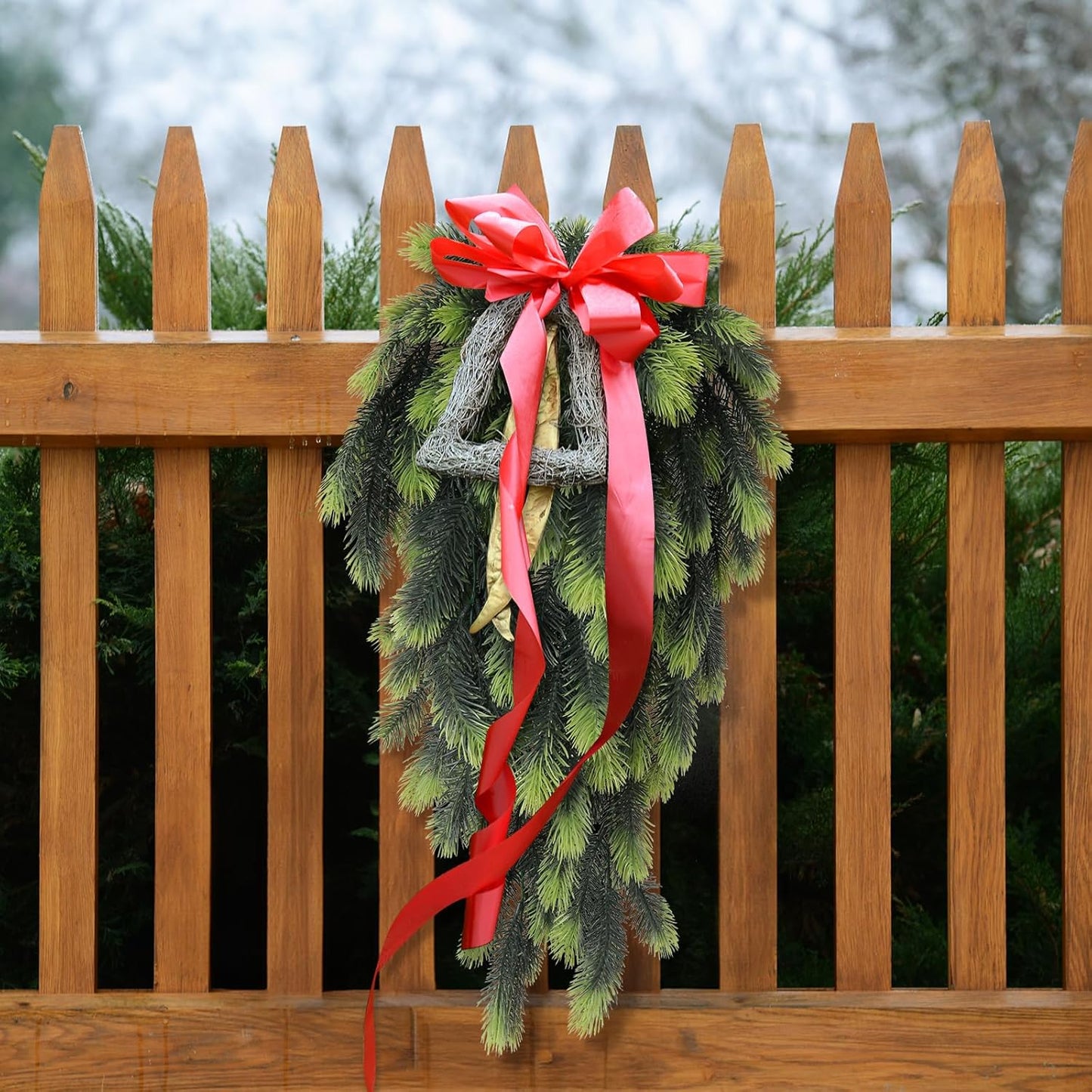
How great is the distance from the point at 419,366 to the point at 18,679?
3.41ft

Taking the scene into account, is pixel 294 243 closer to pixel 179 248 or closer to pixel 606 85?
pixel 179 248

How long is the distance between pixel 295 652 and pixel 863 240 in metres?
1.06

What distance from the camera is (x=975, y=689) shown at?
1.62 meters

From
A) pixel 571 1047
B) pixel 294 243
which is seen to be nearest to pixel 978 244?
pixel 294 243

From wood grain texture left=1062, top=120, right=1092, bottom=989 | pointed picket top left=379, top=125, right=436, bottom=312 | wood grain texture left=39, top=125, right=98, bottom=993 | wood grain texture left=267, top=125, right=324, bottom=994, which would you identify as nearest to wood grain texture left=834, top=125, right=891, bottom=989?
wood grain texture left=1062, top=120, right=1092, bottom=989

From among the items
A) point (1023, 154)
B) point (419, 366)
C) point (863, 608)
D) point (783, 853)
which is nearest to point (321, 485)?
point (419, 366)

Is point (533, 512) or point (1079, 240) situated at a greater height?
point (1079, 240)

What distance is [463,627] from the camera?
1465mm

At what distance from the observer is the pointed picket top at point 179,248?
1.61 m

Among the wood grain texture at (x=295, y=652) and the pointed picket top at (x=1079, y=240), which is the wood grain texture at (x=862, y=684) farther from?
the wood grain texture at (x=295, y=652)

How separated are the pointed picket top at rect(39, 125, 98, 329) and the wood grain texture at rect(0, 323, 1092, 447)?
0.07 metres

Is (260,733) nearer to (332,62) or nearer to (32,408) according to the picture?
(32,408)

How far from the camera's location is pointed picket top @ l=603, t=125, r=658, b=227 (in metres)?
1.56

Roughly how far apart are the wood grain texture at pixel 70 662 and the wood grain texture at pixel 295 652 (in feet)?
0.91
